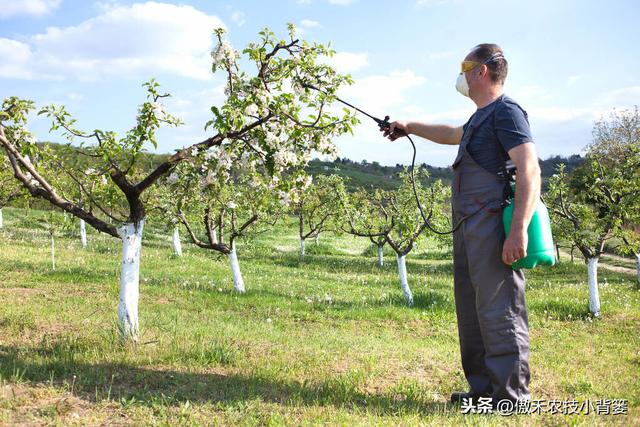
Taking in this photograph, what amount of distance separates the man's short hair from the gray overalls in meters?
0.39

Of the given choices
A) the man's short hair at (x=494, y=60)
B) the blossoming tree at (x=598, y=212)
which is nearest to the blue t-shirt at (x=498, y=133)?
the man's short hair at (x=494, y=60)

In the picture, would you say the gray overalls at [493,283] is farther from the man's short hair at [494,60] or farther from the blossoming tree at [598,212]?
the blossoming tree at [598,212]

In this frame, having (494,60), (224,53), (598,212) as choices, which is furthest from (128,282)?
(598,212)

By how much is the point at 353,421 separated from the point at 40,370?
369cm

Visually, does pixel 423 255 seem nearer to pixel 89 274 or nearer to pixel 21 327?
pixel 89 274

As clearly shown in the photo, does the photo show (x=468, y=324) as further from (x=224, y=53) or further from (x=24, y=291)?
(x=24, y=291)

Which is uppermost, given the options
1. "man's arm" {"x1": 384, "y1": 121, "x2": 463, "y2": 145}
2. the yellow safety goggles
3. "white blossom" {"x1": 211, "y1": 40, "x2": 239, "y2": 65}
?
"white blossom" {"x1": 211, "y1": 40, "x2": 239, "y2": 65}

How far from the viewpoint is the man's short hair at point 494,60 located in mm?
5004

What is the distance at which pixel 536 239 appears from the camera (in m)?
4.66

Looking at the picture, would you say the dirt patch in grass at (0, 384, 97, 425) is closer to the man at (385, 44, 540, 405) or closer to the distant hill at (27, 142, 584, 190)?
the man at (385, 44, 540, 405)

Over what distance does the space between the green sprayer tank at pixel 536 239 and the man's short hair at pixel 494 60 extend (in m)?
1.32

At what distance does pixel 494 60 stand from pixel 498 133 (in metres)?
0.78

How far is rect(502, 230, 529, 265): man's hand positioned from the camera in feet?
14.8

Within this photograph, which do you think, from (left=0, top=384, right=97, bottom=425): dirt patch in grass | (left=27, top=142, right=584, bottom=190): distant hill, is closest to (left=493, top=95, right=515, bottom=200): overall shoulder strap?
(left=0, top=384, right=97, bottom=425): dirt patch in grass
